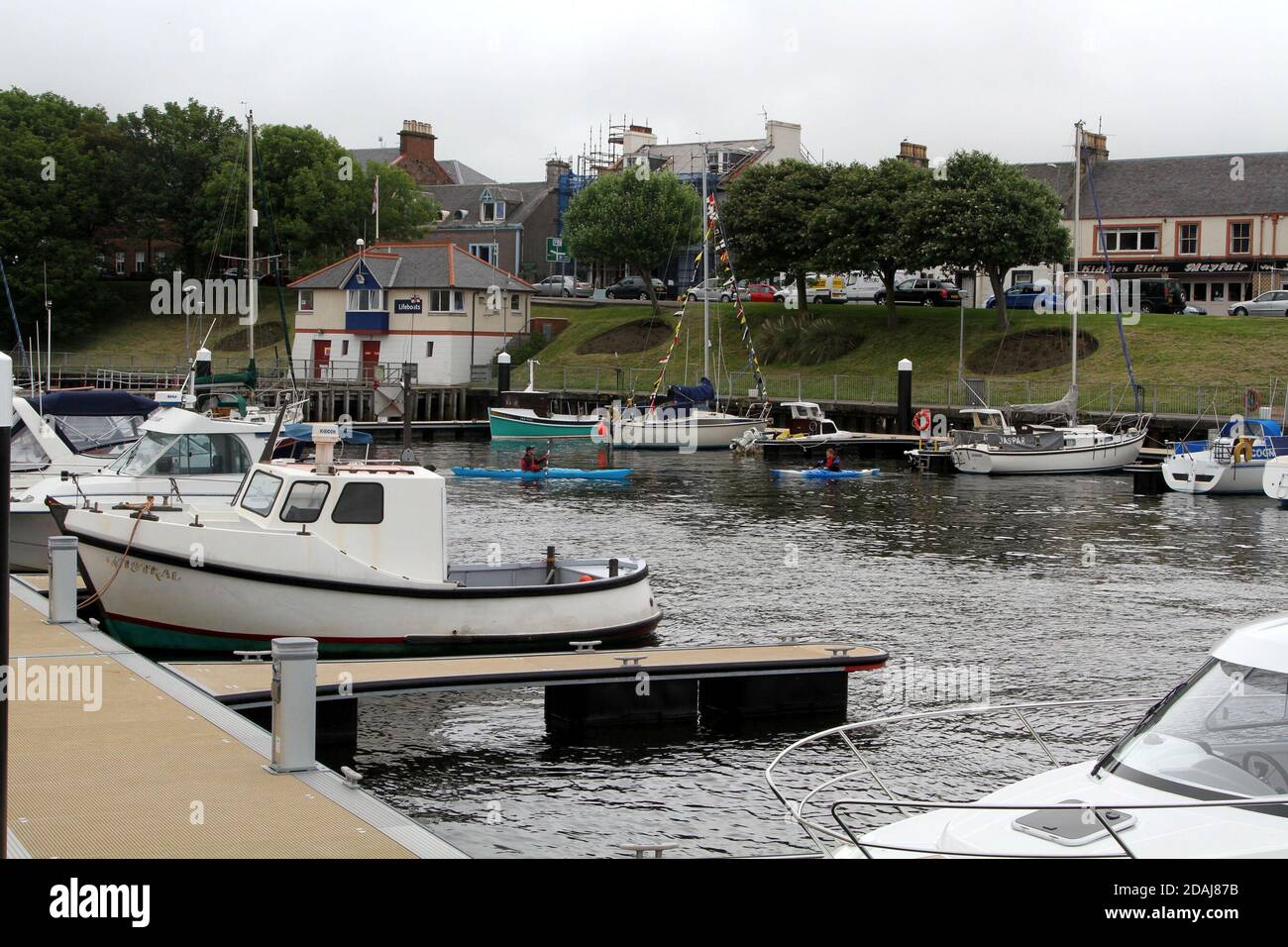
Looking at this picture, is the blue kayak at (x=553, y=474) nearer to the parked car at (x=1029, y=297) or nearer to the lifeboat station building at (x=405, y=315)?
the lifeboat station building at (x=405, y=315)

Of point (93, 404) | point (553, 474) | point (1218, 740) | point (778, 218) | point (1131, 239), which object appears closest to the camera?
point (1218, 740)

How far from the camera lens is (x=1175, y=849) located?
8.41 metres

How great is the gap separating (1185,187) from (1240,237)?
16.9 feet

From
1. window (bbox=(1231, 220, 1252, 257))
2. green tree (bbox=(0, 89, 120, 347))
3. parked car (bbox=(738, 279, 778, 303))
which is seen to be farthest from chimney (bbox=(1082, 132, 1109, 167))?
green tree (bbox=(0, 89, 120, 347))

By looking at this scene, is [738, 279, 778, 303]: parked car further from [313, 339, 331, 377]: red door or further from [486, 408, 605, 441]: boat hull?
[313, 339, 331, 377]: red door

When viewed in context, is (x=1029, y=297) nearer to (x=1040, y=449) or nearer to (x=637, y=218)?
(x=637, y=218)

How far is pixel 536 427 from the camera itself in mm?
70000

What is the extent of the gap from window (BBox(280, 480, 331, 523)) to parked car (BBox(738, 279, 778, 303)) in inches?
2871

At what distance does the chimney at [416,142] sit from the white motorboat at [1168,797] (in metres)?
113

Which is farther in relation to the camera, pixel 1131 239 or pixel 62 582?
pixel 1131 239

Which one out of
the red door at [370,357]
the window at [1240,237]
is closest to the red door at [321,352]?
the red door at [370,357]

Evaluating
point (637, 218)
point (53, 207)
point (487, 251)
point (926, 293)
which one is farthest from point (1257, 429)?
point (53, 207)
